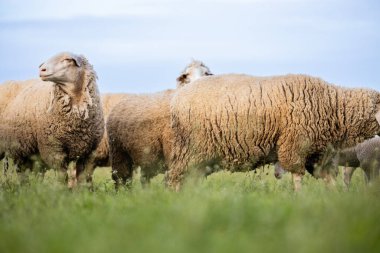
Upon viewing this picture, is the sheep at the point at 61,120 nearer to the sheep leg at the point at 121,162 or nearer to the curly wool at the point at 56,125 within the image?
the curly wool at the point at 56,125

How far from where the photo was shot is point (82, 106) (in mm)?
9273

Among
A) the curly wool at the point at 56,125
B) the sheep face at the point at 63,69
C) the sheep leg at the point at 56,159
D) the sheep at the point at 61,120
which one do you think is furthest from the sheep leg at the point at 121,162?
the sheep face at the point at 63,69

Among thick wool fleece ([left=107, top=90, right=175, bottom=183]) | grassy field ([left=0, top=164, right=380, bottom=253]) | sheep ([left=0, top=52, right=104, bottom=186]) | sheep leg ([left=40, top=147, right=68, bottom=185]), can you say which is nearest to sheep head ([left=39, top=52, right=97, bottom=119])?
sheep ([left=0, top=52, right=104, bottom=186])

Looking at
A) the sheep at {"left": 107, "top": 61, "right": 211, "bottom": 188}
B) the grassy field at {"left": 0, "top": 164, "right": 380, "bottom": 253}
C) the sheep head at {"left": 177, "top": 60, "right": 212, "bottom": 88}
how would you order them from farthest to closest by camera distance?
the sheep head at {"left": 177, "top": 60, "right": 212, "bottom": 88} < the sheep at {"left": 107, "top": 61, "right": 211, "bottom": 188} < the grassy field at {"left": 0, "top": 164, "right": 380, "bottom": 253}

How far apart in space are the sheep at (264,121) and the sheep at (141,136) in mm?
1044

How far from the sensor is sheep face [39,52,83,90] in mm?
8930

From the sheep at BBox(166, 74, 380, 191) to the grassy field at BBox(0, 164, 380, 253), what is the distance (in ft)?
8.93

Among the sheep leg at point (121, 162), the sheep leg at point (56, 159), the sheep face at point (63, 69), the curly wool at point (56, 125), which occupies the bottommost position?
the sheep leg at point (121, 162)

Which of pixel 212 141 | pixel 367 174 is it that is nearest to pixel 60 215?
pixel 212 141

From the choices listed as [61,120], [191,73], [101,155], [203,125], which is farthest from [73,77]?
[191,73]

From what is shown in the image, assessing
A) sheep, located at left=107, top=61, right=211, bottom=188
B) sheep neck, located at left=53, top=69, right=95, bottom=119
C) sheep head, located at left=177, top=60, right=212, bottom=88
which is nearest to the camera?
sheep neck, located at left=53, top=69, right=95, bottom=119

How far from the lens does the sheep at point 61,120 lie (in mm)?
9109

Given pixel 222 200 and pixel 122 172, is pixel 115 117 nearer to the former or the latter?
pixel 122 172

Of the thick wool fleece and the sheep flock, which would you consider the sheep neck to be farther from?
the thick wool fleece
